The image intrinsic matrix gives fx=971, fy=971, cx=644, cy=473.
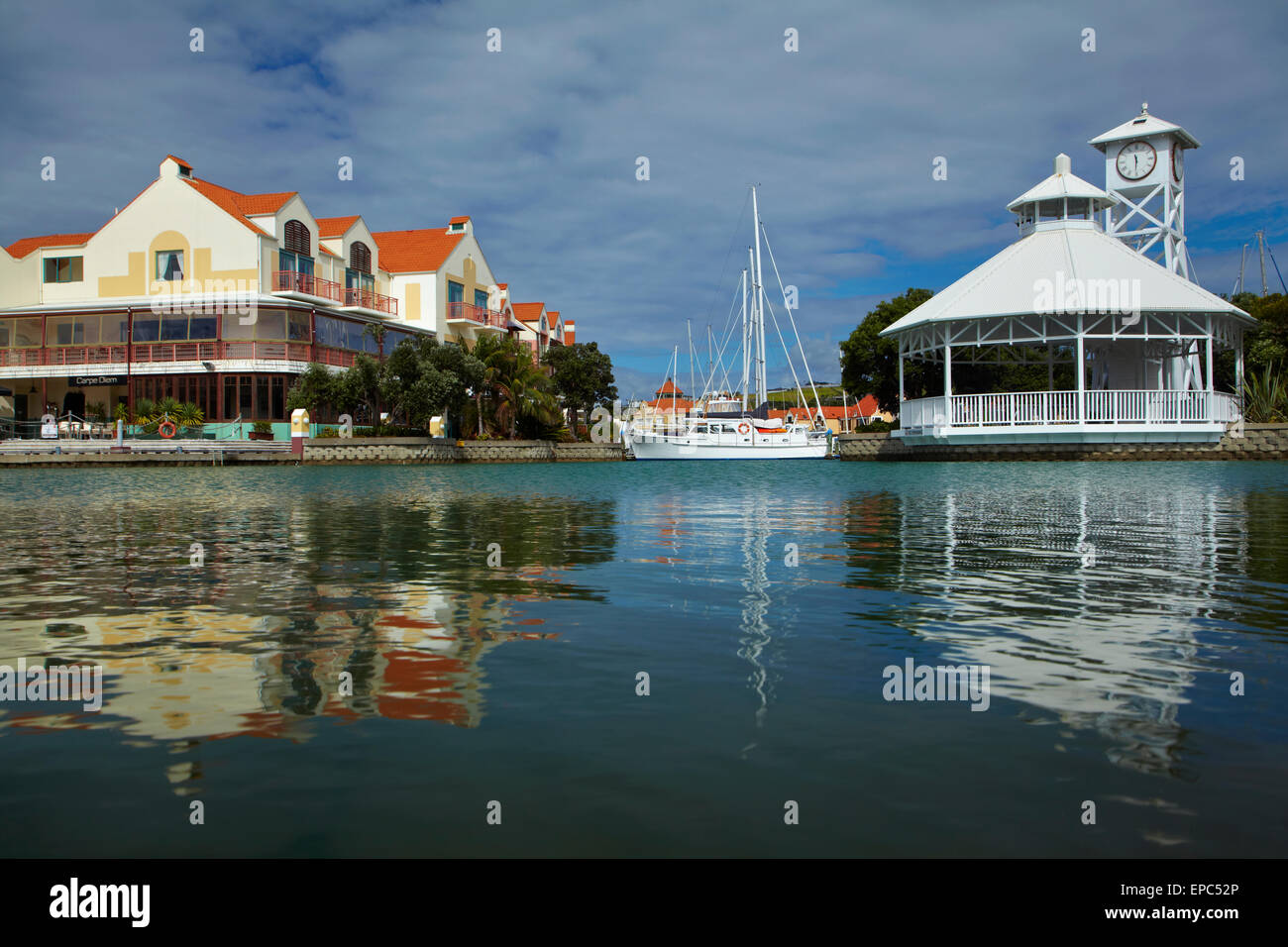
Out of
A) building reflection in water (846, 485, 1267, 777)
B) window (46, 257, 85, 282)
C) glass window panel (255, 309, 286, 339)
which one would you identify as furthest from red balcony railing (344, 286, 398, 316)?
building reflection in water (846, 485, 1267, 777)

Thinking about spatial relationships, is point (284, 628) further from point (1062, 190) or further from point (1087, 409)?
point (1062, 190)

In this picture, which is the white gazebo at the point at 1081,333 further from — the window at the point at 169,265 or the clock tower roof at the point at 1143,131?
the window at the point at 169,265

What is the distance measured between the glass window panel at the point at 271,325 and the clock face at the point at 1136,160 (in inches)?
1810

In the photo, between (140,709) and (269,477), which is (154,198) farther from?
(140,709)

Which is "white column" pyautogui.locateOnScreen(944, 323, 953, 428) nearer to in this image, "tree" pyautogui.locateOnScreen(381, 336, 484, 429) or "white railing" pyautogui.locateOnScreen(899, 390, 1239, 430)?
"white railing" pyautogui.locateOnScreen(899, 390, 1239, 430)

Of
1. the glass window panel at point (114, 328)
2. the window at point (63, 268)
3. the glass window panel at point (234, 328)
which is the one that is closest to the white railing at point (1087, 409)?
the glass window panel at point (234, 328)

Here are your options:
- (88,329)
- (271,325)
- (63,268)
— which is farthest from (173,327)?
(63,268)

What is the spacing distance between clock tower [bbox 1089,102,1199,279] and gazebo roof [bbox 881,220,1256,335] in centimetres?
852

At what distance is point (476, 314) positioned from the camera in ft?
236

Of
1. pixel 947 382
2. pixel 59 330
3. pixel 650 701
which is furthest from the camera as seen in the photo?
pixel 59 330

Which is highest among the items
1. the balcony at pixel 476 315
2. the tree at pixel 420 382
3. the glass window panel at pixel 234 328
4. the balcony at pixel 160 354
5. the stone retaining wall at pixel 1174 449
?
the balcony at pixel 476 315

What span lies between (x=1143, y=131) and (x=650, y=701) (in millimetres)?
56479

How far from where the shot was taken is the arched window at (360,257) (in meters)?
61.6
